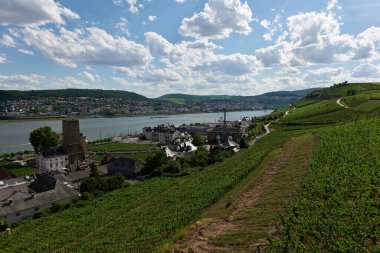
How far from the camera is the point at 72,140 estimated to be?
5541 centimetres

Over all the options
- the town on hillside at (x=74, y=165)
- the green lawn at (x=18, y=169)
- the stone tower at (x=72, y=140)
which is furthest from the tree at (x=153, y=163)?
the green lawn at (x=18, y=169)

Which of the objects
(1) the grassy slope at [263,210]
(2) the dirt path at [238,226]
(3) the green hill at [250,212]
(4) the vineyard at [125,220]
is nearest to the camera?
(3) the green hill at [250,212]

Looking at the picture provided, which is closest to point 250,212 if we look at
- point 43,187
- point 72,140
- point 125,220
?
point 125,220

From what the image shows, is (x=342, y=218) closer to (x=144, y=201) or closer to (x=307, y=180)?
(x=307, y=180)

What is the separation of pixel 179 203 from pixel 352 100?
268 feet

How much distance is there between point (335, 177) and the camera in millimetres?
21031

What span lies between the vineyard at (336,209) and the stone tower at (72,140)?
41.1 metres

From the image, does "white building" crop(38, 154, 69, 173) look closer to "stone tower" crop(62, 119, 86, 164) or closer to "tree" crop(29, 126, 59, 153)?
"stone tower" crop(62, 119, 86, 164)

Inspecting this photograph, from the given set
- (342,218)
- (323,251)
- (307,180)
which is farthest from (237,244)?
(307,180)

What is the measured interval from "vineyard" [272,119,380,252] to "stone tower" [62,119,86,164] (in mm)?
41085

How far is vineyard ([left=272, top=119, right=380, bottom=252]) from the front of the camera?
12.7 meters

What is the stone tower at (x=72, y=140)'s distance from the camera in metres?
54.5

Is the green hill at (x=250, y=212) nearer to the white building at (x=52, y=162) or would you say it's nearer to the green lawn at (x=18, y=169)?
the white building at (x=52, y=162)

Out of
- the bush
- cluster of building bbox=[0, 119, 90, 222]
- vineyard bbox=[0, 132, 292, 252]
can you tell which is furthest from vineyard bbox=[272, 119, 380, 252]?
cluster of building bbox=[0, 119, 90, 222]
